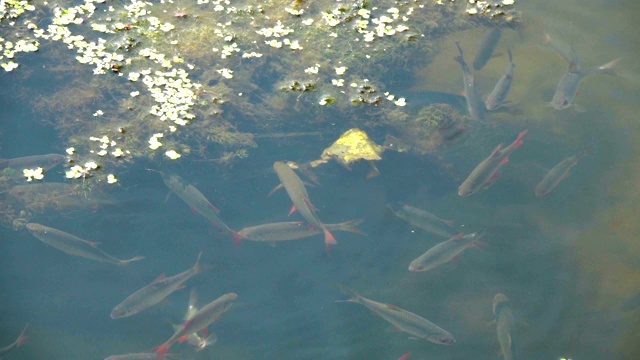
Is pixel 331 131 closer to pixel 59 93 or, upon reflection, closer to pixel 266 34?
pixel 266 34

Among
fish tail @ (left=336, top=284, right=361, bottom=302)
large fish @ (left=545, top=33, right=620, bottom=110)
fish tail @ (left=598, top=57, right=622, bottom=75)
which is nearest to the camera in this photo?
fish tail @ (left=336, top=284, right=361, bottom=302)

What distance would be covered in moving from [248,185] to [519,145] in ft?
8.37

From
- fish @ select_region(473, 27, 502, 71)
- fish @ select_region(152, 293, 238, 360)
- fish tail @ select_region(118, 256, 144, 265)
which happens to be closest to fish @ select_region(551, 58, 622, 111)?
fish @ select_region(473, 27, 502, 71)

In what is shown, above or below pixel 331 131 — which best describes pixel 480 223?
below

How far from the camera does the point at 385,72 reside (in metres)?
5.94

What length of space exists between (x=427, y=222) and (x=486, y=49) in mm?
2364

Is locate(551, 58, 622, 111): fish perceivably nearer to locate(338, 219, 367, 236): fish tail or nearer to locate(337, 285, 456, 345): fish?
locate(338, 219, 367, 236): fish tail

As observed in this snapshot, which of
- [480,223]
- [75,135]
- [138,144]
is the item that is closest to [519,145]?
[480,223]

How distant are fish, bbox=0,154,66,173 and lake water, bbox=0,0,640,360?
9cm

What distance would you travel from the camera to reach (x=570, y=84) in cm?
576

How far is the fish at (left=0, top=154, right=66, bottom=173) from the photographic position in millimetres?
4980

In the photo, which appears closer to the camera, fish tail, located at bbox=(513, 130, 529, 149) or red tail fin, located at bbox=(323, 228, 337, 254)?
red tail fin, located at bbox=(323, 228, 337, 254)

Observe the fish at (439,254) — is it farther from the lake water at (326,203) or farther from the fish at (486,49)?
the fish at (486,49)

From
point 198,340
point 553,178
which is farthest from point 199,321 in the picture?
point 553,178
